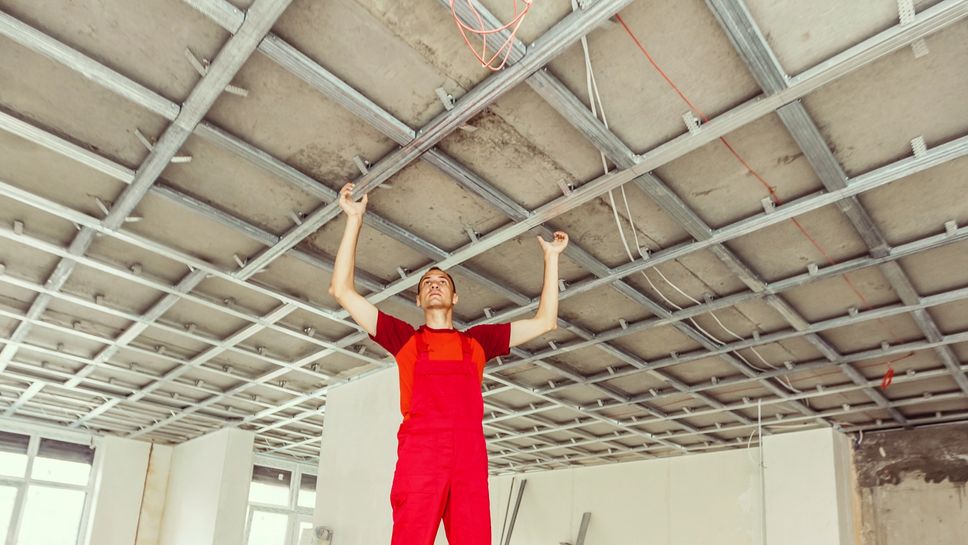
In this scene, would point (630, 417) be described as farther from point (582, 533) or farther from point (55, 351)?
point (55, 351)

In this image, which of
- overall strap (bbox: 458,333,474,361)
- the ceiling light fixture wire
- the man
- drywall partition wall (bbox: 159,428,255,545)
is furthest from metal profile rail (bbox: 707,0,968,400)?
drywall partition wall (bbox: 159,428,255,545)

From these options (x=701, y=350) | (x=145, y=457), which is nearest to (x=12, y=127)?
(x=701, y=350)

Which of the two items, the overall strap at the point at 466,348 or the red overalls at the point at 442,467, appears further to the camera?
the overall strap at the point at 466,348

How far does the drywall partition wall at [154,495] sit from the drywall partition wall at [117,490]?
0.25 ft

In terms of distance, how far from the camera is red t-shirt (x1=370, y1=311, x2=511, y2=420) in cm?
240

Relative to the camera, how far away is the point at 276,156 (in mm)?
3980

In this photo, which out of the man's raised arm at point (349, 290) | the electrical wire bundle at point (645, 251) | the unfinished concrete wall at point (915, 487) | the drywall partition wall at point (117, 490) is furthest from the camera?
the drywall partition wall at point (117, 490)

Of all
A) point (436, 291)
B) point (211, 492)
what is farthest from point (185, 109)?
point (211, 492)

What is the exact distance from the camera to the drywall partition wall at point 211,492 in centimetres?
942

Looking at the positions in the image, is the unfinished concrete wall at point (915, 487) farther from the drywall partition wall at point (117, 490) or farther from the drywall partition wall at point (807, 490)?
the drywall partition wall at point (117, 490)

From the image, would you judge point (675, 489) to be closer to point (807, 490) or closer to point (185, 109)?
point (807, 490)

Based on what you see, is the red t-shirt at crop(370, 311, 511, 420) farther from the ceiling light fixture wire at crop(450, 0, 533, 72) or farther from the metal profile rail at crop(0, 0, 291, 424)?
the metal profile rail at crop(0, 0, 291, 424)

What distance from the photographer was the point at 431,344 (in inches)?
95.4

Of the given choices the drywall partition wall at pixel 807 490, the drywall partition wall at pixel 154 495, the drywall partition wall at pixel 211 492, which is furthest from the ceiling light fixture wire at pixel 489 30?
the drywall partition wall at pixel 154 495
